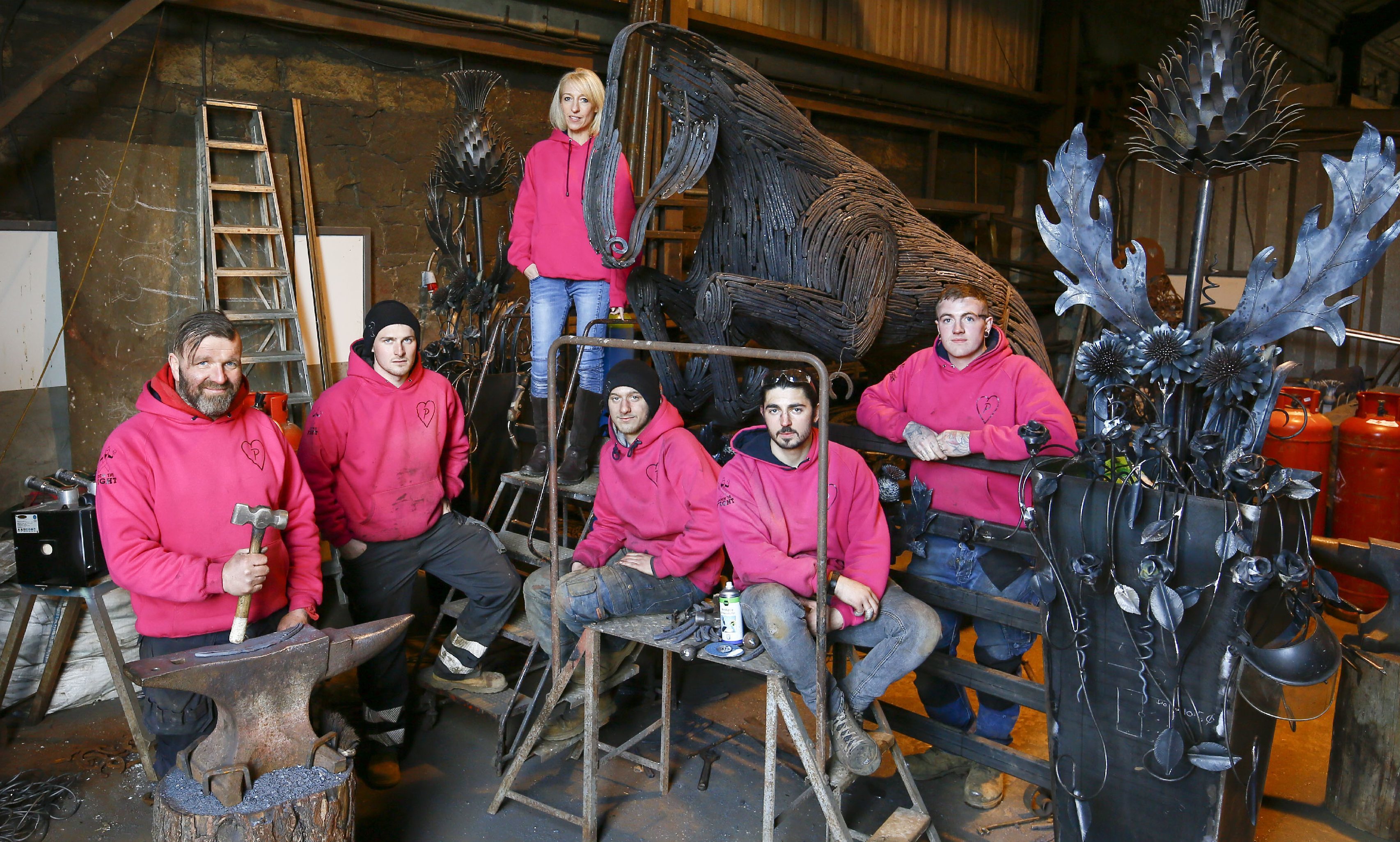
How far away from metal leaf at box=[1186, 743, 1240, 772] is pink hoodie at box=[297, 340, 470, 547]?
2816mm

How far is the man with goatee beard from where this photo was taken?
9.14 ft

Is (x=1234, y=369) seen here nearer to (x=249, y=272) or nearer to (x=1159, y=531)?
(x=1159, y=531)

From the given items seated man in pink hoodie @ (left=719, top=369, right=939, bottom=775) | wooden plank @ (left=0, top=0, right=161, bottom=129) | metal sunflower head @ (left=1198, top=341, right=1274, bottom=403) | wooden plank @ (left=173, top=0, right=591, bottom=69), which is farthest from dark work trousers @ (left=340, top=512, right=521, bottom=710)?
wooden plank @ (left=173, top=0, right=591, bottom=69)

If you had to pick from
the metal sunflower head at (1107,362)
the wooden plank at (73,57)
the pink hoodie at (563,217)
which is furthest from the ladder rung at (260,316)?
the metal sunflower head at (1107,362)

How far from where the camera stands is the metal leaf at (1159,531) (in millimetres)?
2424

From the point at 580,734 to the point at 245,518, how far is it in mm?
1557

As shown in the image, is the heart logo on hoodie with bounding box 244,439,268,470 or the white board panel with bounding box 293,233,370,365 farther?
the white board panel with bounding box 293,233,370,365

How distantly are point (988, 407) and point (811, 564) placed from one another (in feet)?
3.17

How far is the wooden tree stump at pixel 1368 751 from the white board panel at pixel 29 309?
19.8 feet

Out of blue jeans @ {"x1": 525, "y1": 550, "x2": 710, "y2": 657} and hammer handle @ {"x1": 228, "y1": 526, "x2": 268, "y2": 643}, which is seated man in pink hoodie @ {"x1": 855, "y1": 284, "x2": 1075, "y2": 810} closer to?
blue jeans @ {"x1": 525, "y1": 550, "x2": 710, "y2": 657}

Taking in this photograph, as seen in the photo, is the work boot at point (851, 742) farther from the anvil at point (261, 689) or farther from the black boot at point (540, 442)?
the black boot at point (540, 442)

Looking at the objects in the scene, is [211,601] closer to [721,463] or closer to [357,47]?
[721,463]

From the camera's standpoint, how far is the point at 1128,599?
2480 mm

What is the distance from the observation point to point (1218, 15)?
2443mm
